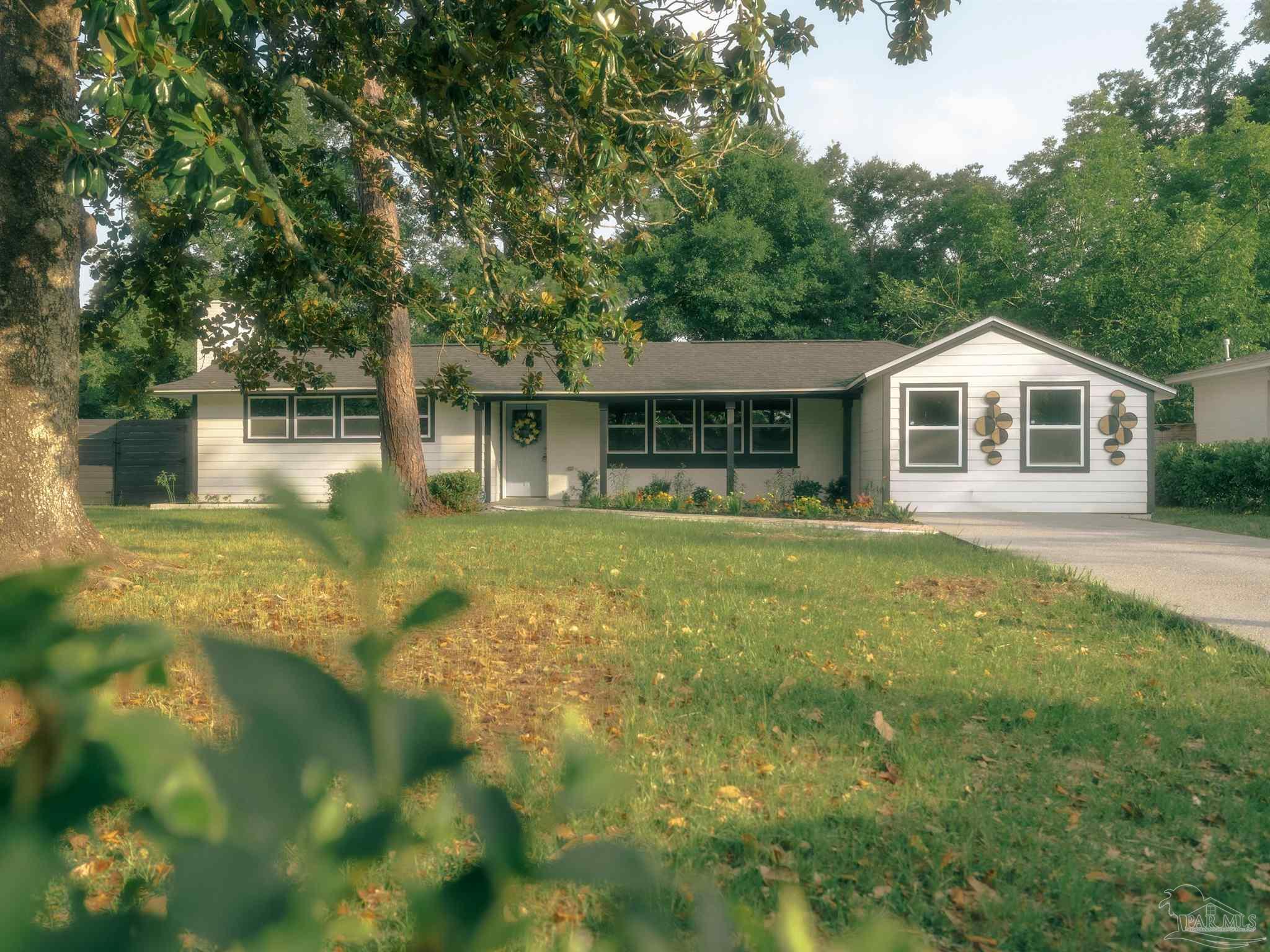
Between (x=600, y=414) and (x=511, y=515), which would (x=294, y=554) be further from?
(x=600, y=414)

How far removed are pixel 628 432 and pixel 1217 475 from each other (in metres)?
12.4

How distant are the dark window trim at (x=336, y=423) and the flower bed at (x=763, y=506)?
4408 mm

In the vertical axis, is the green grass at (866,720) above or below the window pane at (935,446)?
below

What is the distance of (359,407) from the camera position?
78.6 ft

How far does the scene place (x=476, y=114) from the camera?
8211 millimetres

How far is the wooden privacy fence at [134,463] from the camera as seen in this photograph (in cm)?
2462

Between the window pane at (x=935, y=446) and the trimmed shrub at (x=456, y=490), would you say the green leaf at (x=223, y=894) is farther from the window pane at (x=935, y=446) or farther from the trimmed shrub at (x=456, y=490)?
the window pane at (x=935, y=446)

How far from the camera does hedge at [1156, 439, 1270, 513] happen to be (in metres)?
19.0

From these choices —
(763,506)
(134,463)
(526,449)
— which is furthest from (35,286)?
(134,463)

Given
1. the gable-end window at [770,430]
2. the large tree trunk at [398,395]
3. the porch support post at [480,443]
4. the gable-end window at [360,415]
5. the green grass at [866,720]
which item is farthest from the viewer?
the gable-end window at [770,430]

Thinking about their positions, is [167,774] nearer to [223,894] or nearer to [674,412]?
[223,894]

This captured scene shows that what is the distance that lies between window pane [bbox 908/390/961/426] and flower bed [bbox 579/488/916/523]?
1.76 metres

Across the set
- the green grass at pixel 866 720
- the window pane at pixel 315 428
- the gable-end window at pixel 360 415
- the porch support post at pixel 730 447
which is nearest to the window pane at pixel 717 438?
the porch support post at pixel 730 447

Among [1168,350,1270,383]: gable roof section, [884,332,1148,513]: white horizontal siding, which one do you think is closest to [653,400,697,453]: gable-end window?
[884,332,1148,513]: white horizontal siding
